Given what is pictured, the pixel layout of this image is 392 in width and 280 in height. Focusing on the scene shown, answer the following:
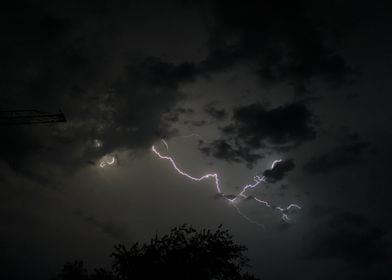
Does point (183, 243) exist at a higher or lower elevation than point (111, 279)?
higher

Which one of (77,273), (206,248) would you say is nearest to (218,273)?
(206,248)

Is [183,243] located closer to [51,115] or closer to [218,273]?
[218,273]

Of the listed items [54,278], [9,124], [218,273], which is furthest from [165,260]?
[9,124]

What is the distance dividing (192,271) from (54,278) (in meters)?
12.4

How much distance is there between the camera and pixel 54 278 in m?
25.4

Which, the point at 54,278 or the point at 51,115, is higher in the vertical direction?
the point at 51,115

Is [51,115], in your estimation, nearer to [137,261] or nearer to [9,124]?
[9,124]

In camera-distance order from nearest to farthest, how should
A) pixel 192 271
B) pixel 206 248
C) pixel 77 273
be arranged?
pixel 192 271 → pixel 206 248 → pixel 77 273

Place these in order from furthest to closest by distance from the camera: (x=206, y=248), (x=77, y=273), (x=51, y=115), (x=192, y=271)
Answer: (x=51, y=115) → (x=77, y=273) → (x=206, y=248) → (x=192, y=271)

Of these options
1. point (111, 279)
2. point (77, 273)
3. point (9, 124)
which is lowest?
point (111, 279)

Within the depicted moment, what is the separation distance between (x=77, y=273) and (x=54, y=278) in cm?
233

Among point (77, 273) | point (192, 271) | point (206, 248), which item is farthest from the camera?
point (77, 273)

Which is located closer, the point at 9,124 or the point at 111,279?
the point at 111,279

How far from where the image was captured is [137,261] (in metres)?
19.3
